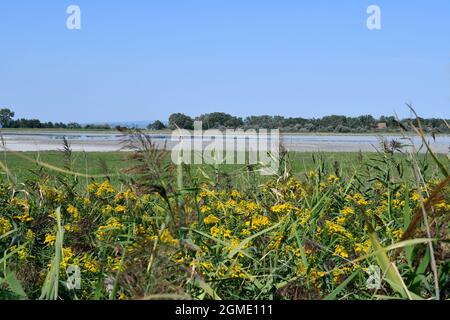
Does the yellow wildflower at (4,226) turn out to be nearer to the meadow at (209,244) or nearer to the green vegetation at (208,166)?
the meadow at (209,244)

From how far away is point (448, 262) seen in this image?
2352 mm

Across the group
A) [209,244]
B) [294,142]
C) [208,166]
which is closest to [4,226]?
[209,244]

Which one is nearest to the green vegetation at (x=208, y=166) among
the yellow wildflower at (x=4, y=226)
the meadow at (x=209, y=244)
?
the meadow at (x=209, y=244)

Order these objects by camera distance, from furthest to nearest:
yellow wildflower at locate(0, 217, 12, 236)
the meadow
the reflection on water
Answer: the reflection on water → yellow wildflower at locate(0, 217, 12, 236) → the meadow

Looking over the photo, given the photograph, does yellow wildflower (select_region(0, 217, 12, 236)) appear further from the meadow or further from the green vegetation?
the green vegetation

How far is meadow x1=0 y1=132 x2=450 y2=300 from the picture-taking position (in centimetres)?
219

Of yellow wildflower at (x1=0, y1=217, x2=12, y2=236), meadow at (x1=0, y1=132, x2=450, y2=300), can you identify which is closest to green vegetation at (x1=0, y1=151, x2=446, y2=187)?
meadow at (x1=0, y1=132, x2=450, y2=300)

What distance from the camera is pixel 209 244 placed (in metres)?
3.04

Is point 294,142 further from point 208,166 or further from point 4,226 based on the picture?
point 4,226
